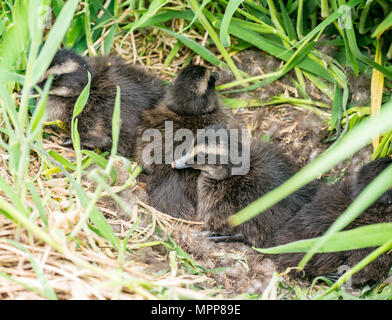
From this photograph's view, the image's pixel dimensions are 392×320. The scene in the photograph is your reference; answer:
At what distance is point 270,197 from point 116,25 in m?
2.62

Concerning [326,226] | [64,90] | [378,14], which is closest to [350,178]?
[326,226]

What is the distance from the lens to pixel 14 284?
7.36 feet

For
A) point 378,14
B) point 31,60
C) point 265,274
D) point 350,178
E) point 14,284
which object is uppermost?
point 378,14

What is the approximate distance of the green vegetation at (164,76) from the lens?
221 cm

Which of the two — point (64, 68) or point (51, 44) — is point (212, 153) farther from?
point (51, 44)

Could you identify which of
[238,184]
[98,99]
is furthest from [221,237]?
[98,99]

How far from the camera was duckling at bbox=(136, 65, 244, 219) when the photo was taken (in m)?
3.45

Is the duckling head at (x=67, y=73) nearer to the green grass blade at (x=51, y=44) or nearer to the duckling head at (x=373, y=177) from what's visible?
the green grass blade at (x=51, y=44)

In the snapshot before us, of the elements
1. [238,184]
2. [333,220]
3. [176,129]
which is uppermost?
[176,129]

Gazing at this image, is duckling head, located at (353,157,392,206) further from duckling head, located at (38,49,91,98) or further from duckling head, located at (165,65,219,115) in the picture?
duckling head, located at (38,49,91,98)

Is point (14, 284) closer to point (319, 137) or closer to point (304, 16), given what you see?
point (319, 137)

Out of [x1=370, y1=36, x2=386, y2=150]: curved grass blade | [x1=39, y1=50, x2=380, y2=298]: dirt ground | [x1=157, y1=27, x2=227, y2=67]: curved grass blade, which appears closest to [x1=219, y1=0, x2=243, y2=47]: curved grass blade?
[x1=157, y1=27, x2=227, y2=67]: curved grass blade

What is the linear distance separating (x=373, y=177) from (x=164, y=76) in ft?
6.44

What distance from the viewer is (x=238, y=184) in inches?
130
